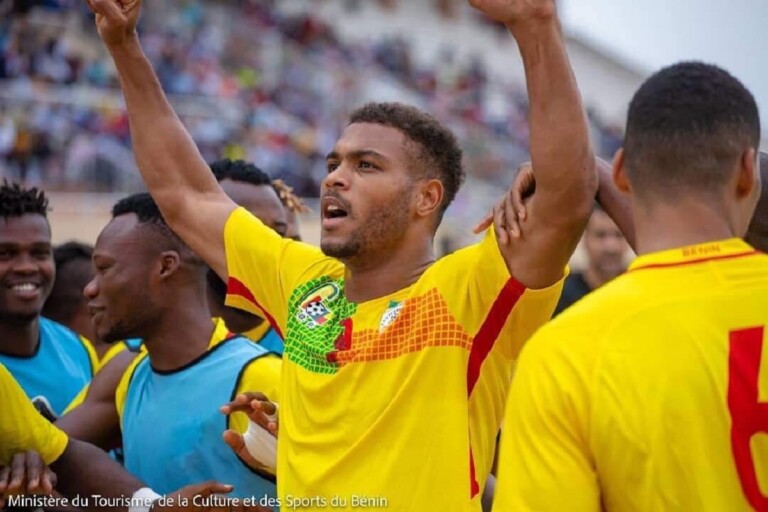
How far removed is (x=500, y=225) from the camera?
11.3ft

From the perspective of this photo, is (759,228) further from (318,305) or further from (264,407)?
(264,407)

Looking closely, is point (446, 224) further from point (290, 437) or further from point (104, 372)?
point (290, 437)

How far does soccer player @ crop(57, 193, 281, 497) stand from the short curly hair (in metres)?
1.17

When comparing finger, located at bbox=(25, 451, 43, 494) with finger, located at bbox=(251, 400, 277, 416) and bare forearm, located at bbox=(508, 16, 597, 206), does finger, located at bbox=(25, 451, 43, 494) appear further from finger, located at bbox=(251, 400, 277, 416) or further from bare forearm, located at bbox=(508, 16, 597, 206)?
bare forearm, located at bbox=(508, 16, 597, 206)

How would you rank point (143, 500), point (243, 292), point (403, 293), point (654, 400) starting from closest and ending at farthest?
point (654, 400) → point (403, 293) → point (243, 292) → point (143, 500)

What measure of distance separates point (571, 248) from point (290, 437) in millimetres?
1127

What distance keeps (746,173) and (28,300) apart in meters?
4.55

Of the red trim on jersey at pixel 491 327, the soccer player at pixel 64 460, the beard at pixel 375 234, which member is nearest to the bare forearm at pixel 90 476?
the soccer player at pixel 64 460

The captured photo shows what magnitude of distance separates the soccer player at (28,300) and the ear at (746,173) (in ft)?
14.6

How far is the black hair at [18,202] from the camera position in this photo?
6504 mm

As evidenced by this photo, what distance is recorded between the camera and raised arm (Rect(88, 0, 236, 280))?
175 inches

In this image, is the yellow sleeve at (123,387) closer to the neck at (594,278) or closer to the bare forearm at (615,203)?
the bare forearm at (615,203)

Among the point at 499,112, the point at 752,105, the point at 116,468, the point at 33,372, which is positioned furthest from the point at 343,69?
the point at 752,105

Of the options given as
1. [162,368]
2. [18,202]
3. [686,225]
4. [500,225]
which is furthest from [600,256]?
[686,225]
